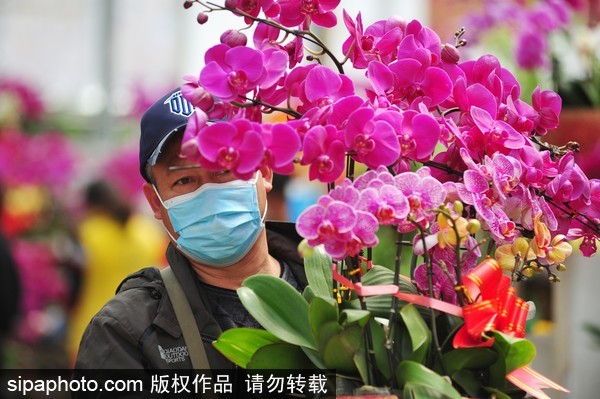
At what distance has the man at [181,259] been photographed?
194 cm

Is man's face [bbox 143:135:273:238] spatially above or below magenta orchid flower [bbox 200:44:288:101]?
below

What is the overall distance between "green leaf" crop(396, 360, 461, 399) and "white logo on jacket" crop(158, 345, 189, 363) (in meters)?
0.58

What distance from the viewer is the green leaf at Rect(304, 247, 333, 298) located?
5.61ft

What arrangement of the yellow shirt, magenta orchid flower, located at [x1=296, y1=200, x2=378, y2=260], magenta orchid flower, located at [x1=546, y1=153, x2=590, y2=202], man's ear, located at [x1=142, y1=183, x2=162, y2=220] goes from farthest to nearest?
the yellow shirt → man's ear, located at [x1=142, y1=183, x2=162, y2=220] → magenta orchid flower, located at [x1=546, y1=153, x2=590, y2=202] → magenta orchid flower, located at [x1=296, y1=200, x2=378, y2=260]

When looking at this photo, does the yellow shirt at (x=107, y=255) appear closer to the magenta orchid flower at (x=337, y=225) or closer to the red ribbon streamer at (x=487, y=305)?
the red ribbon streamer at (x=487, y=305)

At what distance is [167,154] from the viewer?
205 centimetres

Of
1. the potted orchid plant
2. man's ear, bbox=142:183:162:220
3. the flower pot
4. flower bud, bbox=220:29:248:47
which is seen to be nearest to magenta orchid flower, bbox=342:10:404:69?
the potted orchid plant

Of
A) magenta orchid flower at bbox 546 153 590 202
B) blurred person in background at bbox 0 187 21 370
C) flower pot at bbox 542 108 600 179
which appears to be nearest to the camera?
magenta orchid flower at bbox 546 153 590 202

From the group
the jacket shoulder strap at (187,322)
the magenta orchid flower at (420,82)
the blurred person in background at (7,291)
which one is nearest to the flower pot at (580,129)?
the jacket shoulder strap at (187,322)

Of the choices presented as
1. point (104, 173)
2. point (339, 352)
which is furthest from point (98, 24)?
point (339, 352)

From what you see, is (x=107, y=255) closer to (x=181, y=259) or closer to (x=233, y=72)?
(x=181, y=259)

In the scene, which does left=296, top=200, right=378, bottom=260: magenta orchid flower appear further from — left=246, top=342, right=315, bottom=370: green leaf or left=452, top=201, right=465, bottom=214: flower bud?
left=246, top=342, right=315, bottom=370: green leaf

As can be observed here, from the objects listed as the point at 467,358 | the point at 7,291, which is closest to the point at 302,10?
the point at 467,358

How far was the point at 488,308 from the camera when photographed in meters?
1.54
